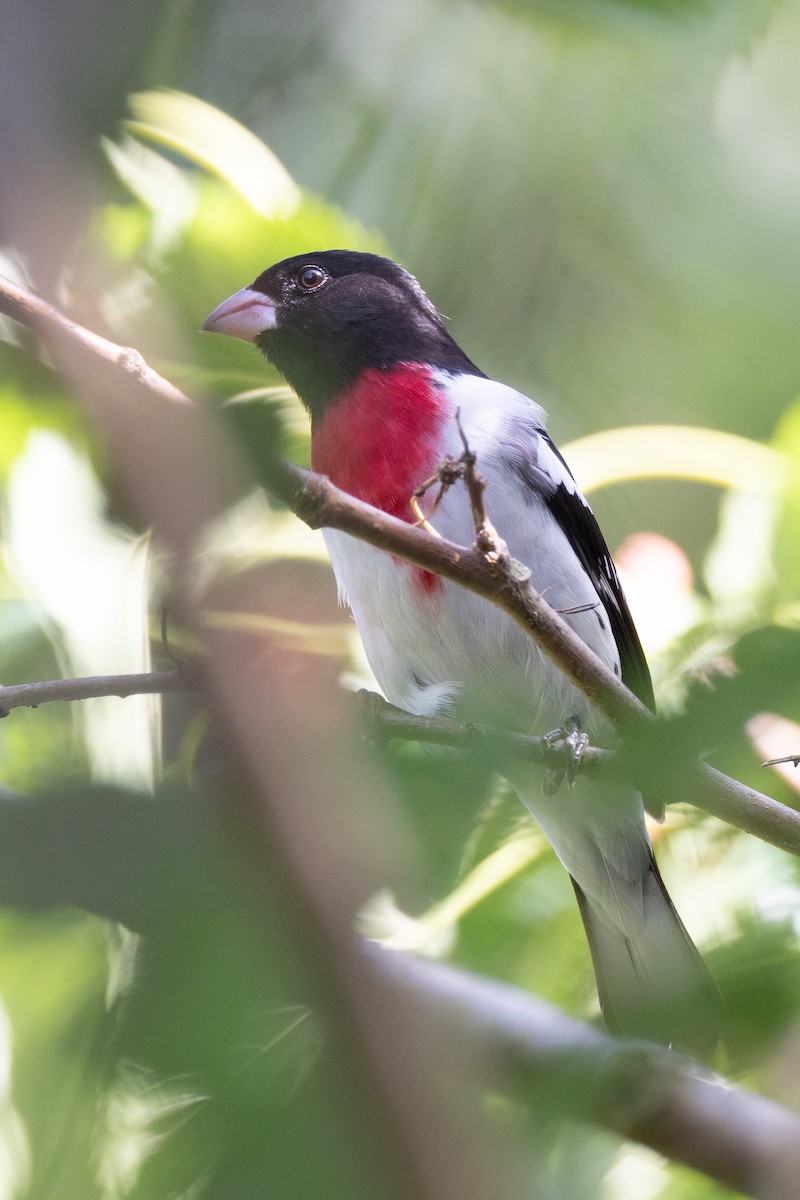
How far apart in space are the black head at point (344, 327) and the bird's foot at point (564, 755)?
66 cm

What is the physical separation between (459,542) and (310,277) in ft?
1.99

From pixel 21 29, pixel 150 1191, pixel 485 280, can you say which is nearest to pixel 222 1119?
pixel 150 1191

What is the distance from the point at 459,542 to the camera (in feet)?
4.28

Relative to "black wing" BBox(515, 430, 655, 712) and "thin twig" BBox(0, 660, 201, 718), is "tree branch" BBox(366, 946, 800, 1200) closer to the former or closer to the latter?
"thin twig" BBox(0, 660, 201, 718)

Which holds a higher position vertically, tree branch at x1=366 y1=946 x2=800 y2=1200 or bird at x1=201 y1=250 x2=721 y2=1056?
bird at x1=201 y1=250 x2=721 y2=1056

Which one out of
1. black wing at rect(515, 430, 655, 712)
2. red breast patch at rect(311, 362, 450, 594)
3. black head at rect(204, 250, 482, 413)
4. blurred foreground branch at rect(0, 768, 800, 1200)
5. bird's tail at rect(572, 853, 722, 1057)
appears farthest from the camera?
black head at rect(204, 250, 482, 413)

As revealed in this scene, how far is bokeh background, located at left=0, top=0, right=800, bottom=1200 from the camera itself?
28 cm

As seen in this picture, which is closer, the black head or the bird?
the bird

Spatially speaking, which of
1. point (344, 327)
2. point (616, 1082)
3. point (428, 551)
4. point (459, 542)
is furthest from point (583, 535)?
point (616, 1082)

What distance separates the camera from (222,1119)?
301mm

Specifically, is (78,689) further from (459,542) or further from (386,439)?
(386,439)

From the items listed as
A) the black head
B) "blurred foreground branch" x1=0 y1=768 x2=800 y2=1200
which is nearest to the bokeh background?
"blurred foreground branch" x1=0 y1=768 x2=800 y2=1200

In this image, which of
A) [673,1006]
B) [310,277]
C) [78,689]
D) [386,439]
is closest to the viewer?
[673,1006]

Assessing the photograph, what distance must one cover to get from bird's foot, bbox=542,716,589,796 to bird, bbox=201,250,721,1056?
0.19m
